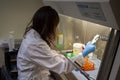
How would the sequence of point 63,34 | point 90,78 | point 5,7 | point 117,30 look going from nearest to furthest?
point 117,30 → point 90,78 → point 63,34 → point 5,7

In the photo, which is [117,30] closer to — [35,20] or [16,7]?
[35,20]

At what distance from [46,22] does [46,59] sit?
0.32m

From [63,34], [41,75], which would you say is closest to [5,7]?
[63,34]

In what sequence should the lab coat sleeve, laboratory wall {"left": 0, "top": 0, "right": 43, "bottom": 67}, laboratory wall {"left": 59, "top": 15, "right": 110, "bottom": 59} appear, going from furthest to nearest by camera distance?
1. laboratory wall {"left": 0, "top": 0, "right": 43, "bottom": 67}
2. laboratory wall {"left": 59, "top": 15, "right": 110, "bottom": 59}
3. the lab coat sleeve

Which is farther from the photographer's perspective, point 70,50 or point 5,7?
point 5,7

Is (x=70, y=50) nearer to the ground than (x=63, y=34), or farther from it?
nearer to the ground

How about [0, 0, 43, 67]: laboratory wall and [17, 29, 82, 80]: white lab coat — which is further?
[0, 0, 43, 67]: laboratory wall

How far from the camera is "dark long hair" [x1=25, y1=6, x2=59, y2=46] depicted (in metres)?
1.50

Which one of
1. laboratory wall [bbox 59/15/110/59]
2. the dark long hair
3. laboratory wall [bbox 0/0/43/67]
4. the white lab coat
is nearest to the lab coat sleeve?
the white lab coat

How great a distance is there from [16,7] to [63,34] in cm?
90

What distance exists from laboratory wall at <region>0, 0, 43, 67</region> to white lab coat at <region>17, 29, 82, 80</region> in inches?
49.1

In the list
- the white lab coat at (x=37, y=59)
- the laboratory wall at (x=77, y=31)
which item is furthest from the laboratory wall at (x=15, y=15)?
the white lab coat at (x=37, y=59)

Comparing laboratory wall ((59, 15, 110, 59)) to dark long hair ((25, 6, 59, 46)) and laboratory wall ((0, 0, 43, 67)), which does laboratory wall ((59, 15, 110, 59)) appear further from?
laboratory wall ((0, 0, 43, 67))

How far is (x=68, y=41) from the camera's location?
2.35 m
